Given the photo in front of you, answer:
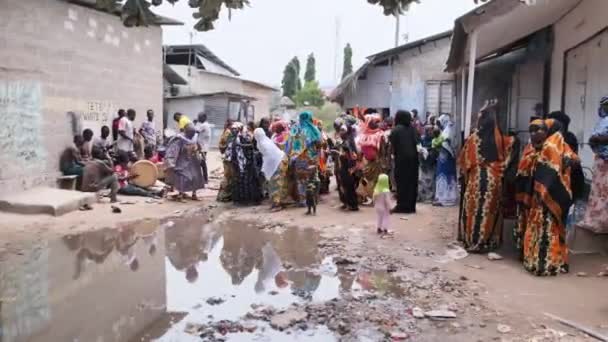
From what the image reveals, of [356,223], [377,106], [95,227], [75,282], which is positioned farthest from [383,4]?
[377,106]

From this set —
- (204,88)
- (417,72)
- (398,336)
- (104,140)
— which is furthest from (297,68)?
(398,336)

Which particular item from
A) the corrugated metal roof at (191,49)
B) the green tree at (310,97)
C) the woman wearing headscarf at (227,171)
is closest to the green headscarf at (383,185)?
the woman wearing headscarf at (227,171)

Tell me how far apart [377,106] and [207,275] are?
13.0 meters

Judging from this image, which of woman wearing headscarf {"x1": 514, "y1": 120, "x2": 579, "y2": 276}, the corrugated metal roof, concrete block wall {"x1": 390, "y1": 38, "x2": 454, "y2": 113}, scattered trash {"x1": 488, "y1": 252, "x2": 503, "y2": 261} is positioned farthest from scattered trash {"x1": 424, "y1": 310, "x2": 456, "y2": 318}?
the corrugated metal roof

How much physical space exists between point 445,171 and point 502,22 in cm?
245

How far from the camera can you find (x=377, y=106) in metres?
18.0

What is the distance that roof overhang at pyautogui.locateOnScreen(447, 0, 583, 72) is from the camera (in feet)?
24.3

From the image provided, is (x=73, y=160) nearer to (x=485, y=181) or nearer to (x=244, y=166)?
(x=244, y=166)

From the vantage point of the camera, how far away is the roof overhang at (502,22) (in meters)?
7.41

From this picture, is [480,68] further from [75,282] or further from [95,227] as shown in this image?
[75,282]

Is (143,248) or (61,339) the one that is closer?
(61,339)

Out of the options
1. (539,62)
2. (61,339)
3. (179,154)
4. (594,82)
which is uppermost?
(539,62)

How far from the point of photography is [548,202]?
18.1 feet

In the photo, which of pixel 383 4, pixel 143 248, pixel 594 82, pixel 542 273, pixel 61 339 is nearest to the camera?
pixel 61 339
